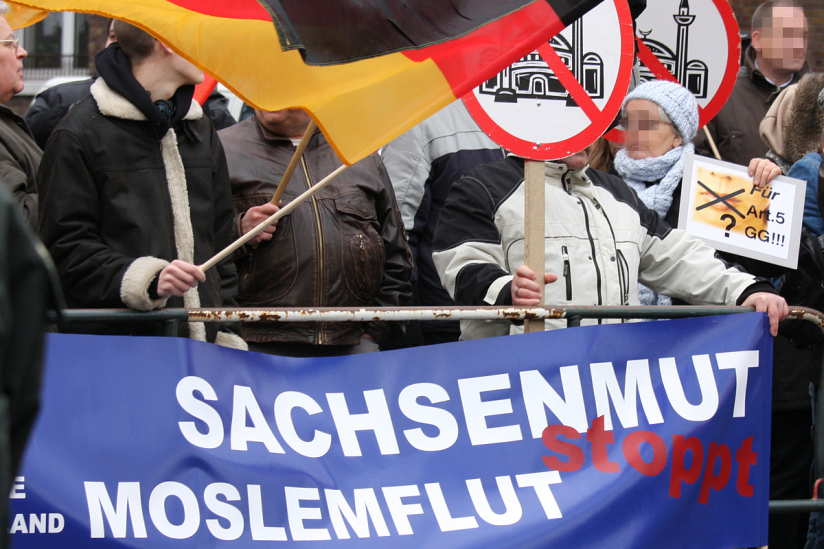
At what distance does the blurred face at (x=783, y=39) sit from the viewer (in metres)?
5.70

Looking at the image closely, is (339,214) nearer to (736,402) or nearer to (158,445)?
(158,445)

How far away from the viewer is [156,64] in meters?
3.89

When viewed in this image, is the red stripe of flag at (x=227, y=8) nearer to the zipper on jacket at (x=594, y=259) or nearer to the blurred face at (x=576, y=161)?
the blurred face at (x=576, y=161)

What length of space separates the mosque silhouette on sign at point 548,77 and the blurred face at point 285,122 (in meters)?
1.20

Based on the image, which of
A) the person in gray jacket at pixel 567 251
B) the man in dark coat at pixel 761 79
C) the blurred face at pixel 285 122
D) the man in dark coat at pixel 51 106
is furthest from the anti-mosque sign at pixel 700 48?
the man in dark coat at pixel 51 106

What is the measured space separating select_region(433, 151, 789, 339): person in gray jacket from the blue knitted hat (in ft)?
2.65

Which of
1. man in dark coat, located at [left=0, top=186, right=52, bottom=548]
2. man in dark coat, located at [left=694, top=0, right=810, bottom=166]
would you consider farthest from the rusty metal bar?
man in dark coat, located at [left=694, top=0, right=810, bottom=166]

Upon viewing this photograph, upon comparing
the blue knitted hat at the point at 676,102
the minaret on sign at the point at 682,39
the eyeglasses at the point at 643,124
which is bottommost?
the eyeglasses at the point at 643,124

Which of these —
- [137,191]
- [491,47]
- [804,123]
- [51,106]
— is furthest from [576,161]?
[51,106]

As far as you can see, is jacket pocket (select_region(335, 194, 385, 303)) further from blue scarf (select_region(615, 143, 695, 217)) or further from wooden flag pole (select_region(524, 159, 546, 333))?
blue scarf (select_region(615, 143, 695, 217))

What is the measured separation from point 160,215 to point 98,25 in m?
12.7

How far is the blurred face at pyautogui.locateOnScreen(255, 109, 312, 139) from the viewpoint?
4.46 m

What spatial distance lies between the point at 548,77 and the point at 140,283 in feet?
5.13

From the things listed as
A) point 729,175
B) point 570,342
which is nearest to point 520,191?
point 570,342
